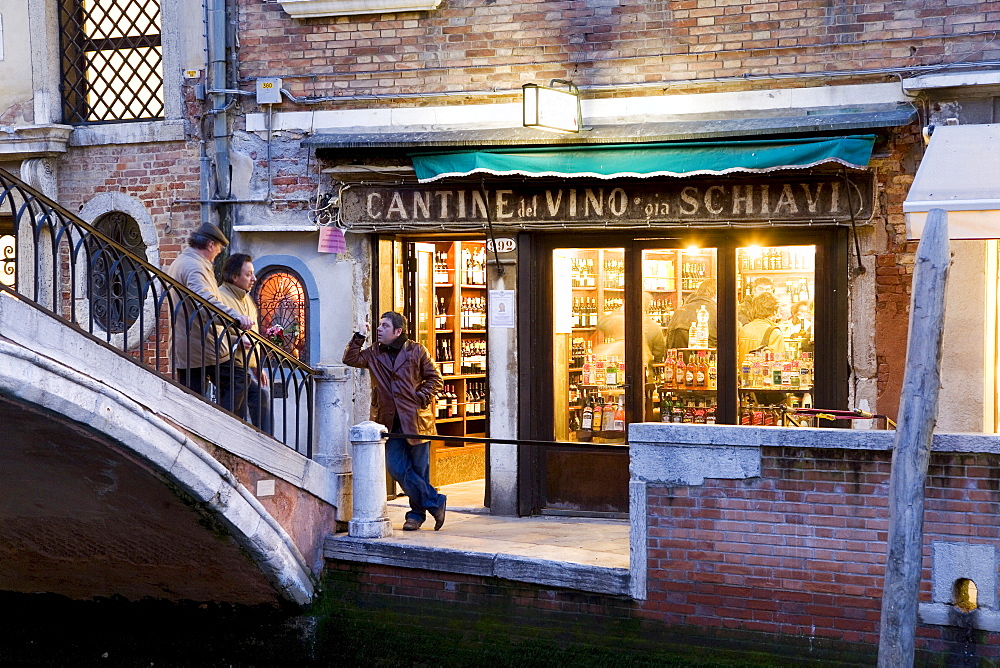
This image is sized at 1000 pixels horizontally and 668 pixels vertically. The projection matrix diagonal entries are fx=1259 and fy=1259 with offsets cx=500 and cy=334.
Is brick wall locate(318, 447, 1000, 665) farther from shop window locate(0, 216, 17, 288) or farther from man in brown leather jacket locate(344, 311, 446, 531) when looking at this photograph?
shop window locate(0, 216, 17, 288)

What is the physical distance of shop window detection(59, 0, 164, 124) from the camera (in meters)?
11.0

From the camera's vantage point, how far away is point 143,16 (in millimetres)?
11047

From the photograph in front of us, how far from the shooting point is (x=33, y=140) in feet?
36.2

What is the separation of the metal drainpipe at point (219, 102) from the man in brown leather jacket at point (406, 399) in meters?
2.20

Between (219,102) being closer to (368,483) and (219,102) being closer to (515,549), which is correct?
(368,483)

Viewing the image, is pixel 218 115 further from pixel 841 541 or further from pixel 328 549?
pixel 841 541

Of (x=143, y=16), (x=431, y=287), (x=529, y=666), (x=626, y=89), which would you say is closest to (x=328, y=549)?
(x=529, y=666)

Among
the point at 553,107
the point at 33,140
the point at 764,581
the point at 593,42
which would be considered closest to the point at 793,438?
the point at 764,581

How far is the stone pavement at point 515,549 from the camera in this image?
779cm

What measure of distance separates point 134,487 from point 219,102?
382 centimetres

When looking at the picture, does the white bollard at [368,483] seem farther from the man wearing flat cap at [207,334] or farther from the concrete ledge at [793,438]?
the concrete ledge at [793,438]

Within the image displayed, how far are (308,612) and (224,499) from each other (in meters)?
1.32

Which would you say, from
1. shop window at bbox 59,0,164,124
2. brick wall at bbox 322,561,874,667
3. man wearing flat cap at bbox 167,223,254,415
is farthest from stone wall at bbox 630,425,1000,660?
shop window at bbox 59,0,164,124

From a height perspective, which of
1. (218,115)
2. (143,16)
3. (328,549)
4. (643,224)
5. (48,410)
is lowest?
(328,549)
